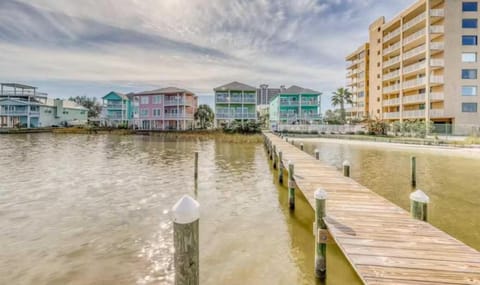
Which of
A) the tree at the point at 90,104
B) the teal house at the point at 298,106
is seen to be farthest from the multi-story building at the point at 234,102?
the tree at the point at 90,104

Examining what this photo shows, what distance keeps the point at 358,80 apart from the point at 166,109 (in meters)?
45.5

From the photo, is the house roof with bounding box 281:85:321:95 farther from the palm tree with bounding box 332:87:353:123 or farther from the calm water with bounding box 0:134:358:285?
the calm water with bounding box 0:134:358:285

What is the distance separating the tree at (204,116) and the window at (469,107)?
45243 millimetres

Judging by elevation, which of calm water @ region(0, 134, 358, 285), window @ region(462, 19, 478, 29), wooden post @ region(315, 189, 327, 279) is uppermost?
window @ region(462, 19, 478, 29)

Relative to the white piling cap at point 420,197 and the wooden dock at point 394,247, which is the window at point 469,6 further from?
the white piling cap at point 420,197

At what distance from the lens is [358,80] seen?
62.5 meters

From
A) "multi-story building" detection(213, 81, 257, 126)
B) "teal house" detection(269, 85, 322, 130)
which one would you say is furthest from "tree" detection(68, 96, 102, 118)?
"teal house" detection(269, 85, 322, 130)

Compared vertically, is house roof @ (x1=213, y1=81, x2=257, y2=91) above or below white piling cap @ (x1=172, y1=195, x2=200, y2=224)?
above

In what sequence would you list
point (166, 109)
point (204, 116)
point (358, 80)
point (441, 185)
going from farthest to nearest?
point (358, 80), point (204, 116), point (166, 109), point (441, 185)

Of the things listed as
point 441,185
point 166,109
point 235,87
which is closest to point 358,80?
point 235,87

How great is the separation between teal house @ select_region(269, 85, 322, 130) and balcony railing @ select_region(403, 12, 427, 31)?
60.1ft

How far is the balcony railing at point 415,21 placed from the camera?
3997cm

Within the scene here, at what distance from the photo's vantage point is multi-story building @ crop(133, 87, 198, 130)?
5478 centimetres

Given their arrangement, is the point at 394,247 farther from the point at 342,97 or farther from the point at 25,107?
the point at 25,107
